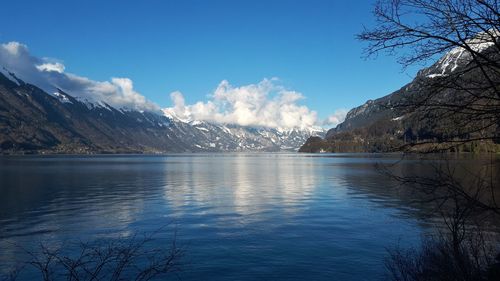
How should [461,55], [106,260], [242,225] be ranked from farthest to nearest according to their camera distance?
[242,225] → [106,260] → [461,55]

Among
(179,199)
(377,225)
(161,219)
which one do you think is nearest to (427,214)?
(377,225)

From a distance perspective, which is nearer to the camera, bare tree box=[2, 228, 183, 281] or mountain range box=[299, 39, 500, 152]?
→ mountain range box=[299, 39, 500, 152]

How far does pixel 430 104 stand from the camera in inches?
333

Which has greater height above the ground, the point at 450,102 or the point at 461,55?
the point at 461,55

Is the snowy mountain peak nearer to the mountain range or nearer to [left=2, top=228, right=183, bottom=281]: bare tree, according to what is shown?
the mountain range

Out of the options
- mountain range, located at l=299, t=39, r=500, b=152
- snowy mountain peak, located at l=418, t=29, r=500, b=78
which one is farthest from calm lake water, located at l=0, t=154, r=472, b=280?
snowy mountain peak, located at l=418, t=29, r=500, b=78

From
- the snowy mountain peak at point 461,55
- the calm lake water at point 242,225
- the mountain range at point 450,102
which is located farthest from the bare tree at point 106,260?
the snowy mountain peak at point 461,55

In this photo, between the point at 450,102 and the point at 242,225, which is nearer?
the point at 450,102

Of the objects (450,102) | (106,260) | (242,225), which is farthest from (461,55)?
(242,225)

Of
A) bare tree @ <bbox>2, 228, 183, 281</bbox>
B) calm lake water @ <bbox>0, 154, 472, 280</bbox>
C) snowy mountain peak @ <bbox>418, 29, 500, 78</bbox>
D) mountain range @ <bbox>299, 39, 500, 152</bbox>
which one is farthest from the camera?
calm lake water @ <bbox>0, 154, 472, 280</bbox>

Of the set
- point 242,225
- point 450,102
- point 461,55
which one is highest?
point 461,55

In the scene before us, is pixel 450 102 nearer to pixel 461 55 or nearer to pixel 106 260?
pixel 461 55

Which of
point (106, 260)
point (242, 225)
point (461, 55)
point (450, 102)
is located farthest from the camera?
point (242, 225)

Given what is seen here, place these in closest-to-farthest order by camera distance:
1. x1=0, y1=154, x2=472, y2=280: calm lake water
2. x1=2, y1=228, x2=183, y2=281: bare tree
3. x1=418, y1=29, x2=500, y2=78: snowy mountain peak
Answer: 1. x1=418, y1=29, x2=500, y2=78: snowy mountain peak
2. x1=2, y1=228, x2=183, y2=281: bare tree
3. x1=0, y1=154, x2=472, y2=280: calm lake water
